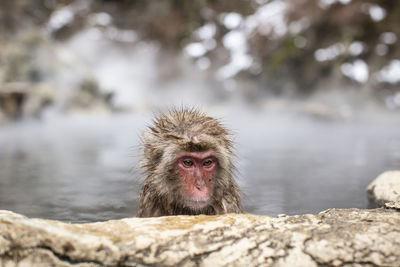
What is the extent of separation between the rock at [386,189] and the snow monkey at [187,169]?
0.94 meters

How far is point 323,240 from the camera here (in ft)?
4.91

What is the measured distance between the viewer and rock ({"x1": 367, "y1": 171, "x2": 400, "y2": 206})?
95.1 inches

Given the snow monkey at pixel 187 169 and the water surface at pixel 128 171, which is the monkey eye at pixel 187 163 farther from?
the water surface at pixel 128 171

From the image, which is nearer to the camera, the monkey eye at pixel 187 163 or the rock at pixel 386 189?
the monkey eye at pixel 187 163

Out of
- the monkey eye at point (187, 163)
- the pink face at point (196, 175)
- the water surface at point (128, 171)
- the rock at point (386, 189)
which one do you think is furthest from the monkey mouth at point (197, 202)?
the rock at point (386, 189)

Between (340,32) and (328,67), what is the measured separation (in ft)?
4.64

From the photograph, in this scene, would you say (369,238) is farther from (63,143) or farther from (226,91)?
(226,91)

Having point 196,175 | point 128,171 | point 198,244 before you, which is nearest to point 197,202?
point 196,175

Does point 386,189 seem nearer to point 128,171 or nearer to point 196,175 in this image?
point 196,175

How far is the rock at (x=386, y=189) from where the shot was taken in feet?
7.93

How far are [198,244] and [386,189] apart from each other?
5.13 ft

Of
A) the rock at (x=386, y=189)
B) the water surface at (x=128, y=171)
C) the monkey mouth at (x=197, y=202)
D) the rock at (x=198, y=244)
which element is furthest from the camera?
the water surface at (x=128, y=171)

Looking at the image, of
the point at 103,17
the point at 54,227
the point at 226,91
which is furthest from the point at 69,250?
the point at 226,91

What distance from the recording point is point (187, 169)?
6.86 feet
